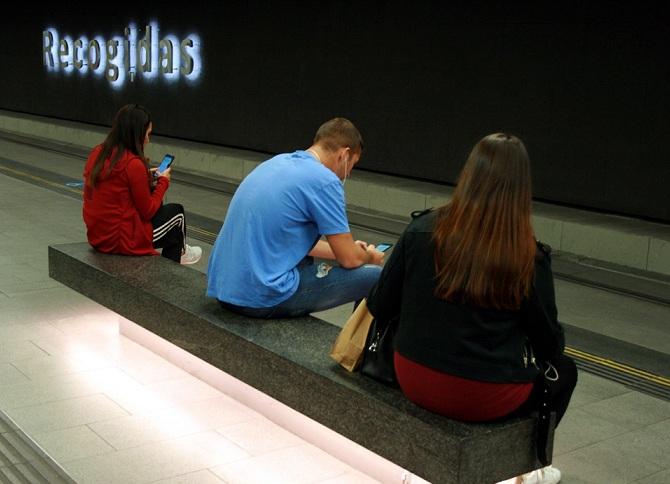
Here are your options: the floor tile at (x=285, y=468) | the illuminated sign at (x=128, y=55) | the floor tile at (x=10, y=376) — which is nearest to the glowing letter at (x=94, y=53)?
the illuminated sign at (x=128, y=55)

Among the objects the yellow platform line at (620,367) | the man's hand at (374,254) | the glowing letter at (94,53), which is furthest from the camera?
the glowing letter at (94,53)

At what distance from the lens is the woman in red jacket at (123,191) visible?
532 cm

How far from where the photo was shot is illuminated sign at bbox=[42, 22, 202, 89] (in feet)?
48.7

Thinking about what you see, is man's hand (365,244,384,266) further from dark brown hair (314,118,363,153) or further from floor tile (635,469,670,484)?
floor tile (635,469,670,484)

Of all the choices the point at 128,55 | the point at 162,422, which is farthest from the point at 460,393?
the point at 128,55

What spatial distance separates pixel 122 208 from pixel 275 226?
1.76m

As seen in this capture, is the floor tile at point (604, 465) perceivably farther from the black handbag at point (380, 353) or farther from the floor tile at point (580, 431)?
the black handbag at point (380, 353)

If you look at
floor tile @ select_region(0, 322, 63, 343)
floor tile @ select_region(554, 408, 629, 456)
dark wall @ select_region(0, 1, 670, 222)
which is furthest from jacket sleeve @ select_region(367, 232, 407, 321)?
dark wall @ select_region(0, 1, 670, 222)

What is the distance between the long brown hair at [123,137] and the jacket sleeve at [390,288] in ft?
8.51

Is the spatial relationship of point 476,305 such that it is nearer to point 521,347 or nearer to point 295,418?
point 521,347

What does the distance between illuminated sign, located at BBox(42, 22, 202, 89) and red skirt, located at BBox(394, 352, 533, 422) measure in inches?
478

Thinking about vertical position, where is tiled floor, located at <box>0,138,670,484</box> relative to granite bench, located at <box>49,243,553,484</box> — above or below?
below

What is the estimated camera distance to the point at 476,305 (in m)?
2.90

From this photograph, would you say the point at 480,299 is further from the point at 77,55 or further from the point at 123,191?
the point at 77,55
